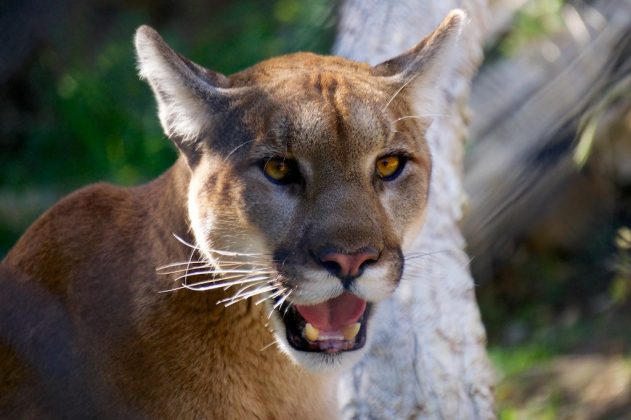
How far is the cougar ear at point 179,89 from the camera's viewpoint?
9.46ft

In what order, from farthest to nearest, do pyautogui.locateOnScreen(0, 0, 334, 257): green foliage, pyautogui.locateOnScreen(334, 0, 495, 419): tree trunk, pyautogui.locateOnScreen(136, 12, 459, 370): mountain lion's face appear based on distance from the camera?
1. pyautogui.locateOnScreen(0, 0, 334, 257): green foliage
2. pyautogui.locateOnScreen(334, 0, 495, 419): tree trunk
3. pyautogui.locateOnScreen(136, 12, 459, 370): mountain lion's face

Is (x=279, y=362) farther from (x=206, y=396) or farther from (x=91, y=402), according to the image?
(x=91, y=402)

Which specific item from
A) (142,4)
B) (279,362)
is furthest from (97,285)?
(142,4)

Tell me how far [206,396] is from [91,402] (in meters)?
0.33

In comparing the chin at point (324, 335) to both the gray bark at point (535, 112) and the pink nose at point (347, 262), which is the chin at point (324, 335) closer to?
the pink nose at point (347, 262)

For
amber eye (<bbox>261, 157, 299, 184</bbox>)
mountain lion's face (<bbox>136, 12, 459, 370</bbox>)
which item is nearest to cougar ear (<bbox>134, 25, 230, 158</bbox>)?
mountain lion's face (<bbox>136, 12, 459, 370</bbox>)

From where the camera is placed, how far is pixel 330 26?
15.4ft

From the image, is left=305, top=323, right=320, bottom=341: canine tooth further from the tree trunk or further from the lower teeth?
the tree trunk

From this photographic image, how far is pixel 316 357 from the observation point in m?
2.91

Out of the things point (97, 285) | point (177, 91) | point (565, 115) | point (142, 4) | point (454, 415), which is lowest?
point (142, 4)

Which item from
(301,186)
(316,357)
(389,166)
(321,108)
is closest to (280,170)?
(301,186)

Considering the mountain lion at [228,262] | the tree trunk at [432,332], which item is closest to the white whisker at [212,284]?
the mountain lion at [228,262]

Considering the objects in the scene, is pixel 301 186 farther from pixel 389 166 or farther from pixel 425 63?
pixel 425 63

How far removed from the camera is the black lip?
290 cm
